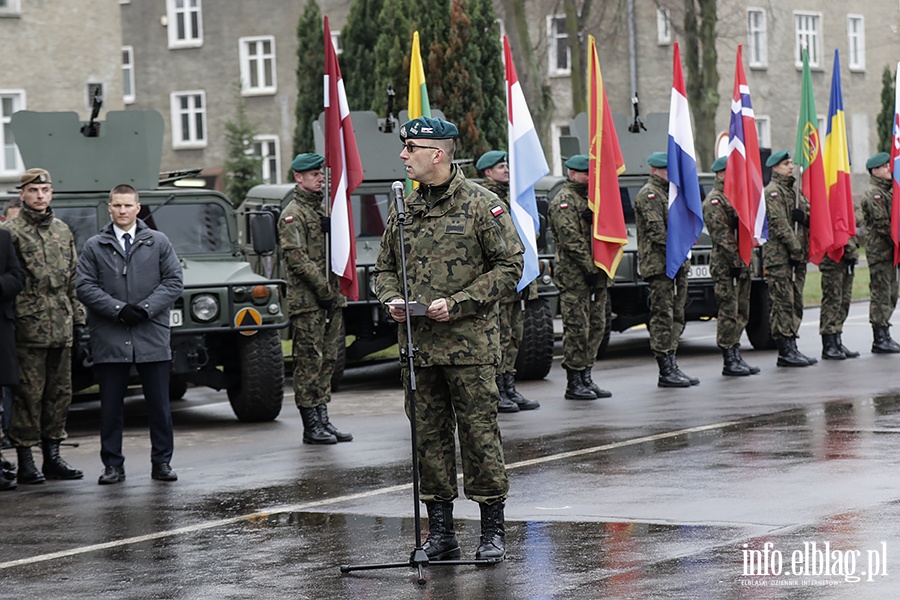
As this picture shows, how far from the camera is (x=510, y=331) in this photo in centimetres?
1315

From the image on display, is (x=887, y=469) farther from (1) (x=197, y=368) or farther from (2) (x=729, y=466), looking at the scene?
(1) (x=197, y=368)

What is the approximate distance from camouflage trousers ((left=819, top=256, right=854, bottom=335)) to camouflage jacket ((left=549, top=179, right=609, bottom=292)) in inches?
131

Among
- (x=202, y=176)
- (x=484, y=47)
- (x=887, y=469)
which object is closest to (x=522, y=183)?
(x=887, y=469)

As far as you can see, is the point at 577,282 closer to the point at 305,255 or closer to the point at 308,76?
the point at 305,255

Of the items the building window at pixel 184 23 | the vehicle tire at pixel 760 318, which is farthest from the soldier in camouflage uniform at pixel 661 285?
the building window at pixel 184 23

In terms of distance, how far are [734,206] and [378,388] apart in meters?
3.73

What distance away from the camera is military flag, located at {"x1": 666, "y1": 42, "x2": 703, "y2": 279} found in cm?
1444

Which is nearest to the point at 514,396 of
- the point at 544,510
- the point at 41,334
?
the point at 41,334

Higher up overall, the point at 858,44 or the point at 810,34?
the point at 810,34

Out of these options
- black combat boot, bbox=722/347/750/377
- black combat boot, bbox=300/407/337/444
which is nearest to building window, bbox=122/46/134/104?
black combat boot, bbox=722/347/750/377

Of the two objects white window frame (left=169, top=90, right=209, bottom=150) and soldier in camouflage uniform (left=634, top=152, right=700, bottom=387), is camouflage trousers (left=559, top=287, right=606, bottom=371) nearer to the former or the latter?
soldier in camouflage uniform (left=634, top=152, right=700, bottom=387)

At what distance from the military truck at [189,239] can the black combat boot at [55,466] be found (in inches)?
85.1

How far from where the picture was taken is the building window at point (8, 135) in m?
31.5

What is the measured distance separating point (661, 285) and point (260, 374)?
12.2 ft
